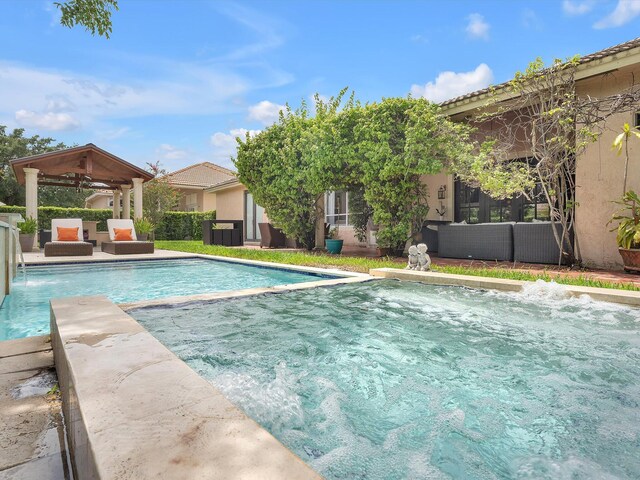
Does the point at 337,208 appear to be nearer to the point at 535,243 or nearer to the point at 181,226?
the point at 535,243

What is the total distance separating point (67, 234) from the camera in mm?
10703

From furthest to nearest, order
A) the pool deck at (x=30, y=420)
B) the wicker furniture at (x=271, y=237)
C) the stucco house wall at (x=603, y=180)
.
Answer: the wicker furniture at (x=271, y=237)
the stucco house wall at (x=603, y=180)
the pool deck at (x=30, y=420)

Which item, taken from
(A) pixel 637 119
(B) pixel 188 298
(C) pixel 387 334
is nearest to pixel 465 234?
(A) pixel 637 119

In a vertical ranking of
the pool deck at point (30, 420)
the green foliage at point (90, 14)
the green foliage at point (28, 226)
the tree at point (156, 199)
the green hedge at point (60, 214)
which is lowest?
the pool deck at point (30, 420)

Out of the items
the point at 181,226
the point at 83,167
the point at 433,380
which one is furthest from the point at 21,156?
the point at 433,380

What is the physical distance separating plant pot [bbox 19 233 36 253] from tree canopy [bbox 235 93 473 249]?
6.50m

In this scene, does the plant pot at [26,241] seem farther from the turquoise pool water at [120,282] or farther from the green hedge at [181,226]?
the green hedge at [181,226]

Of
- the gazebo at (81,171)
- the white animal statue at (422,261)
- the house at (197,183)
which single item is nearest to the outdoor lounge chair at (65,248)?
the gazebo at (81,171)

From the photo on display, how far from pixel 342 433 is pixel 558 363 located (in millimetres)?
1756

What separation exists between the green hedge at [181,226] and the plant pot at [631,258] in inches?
702

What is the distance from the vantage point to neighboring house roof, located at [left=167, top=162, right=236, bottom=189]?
24.2m

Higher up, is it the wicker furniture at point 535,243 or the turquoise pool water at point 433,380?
the wicker furniture at point 535,243

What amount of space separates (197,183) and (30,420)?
23.9m

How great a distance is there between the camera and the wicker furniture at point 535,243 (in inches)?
279
